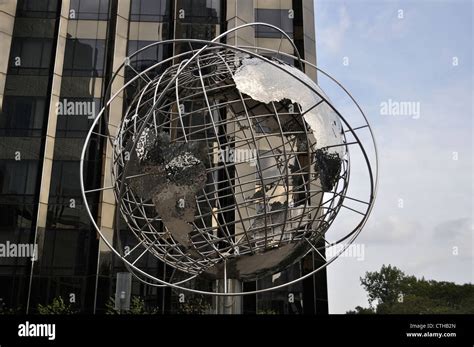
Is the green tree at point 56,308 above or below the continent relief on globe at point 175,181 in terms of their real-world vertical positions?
below

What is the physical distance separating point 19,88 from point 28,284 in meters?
7.41

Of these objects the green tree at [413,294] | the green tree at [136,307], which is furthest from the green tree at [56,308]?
the green tree at [413,294]

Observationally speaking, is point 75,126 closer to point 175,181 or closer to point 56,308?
point 56,308

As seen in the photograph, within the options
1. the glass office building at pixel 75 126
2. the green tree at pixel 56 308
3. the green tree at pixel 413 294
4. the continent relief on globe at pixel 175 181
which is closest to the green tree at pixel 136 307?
the glass office building at pixel 75 126

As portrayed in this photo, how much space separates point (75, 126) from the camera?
19.3 metres

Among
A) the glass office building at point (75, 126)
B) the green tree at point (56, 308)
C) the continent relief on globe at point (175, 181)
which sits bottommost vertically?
the green tree at point (56, 308)

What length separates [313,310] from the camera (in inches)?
724

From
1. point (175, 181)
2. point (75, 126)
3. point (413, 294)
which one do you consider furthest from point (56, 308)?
point (413, 294)

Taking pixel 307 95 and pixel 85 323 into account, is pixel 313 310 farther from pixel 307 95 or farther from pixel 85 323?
pixel 307 95

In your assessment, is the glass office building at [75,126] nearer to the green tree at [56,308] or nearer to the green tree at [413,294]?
the green tree at [56,308]

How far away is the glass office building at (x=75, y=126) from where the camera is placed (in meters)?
17.9

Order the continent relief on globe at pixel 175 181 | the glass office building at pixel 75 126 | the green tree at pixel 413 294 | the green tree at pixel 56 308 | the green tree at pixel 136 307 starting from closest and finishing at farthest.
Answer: the continent relief on globe at pixel 175 181, the green tree at pixel 56 308, the green tree at pixel 136 307, the glass office building at pixel 75 126, the green tree at pixel 413 294

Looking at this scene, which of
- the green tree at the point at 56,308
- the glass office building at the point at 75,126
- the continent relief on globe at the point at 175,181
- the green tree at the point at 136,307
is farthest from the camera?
the glass office building at the point at 75,126

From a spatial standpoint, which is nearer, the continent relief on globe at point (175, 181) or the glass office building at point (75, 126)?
the continent relief on globe at point (175, 181)
